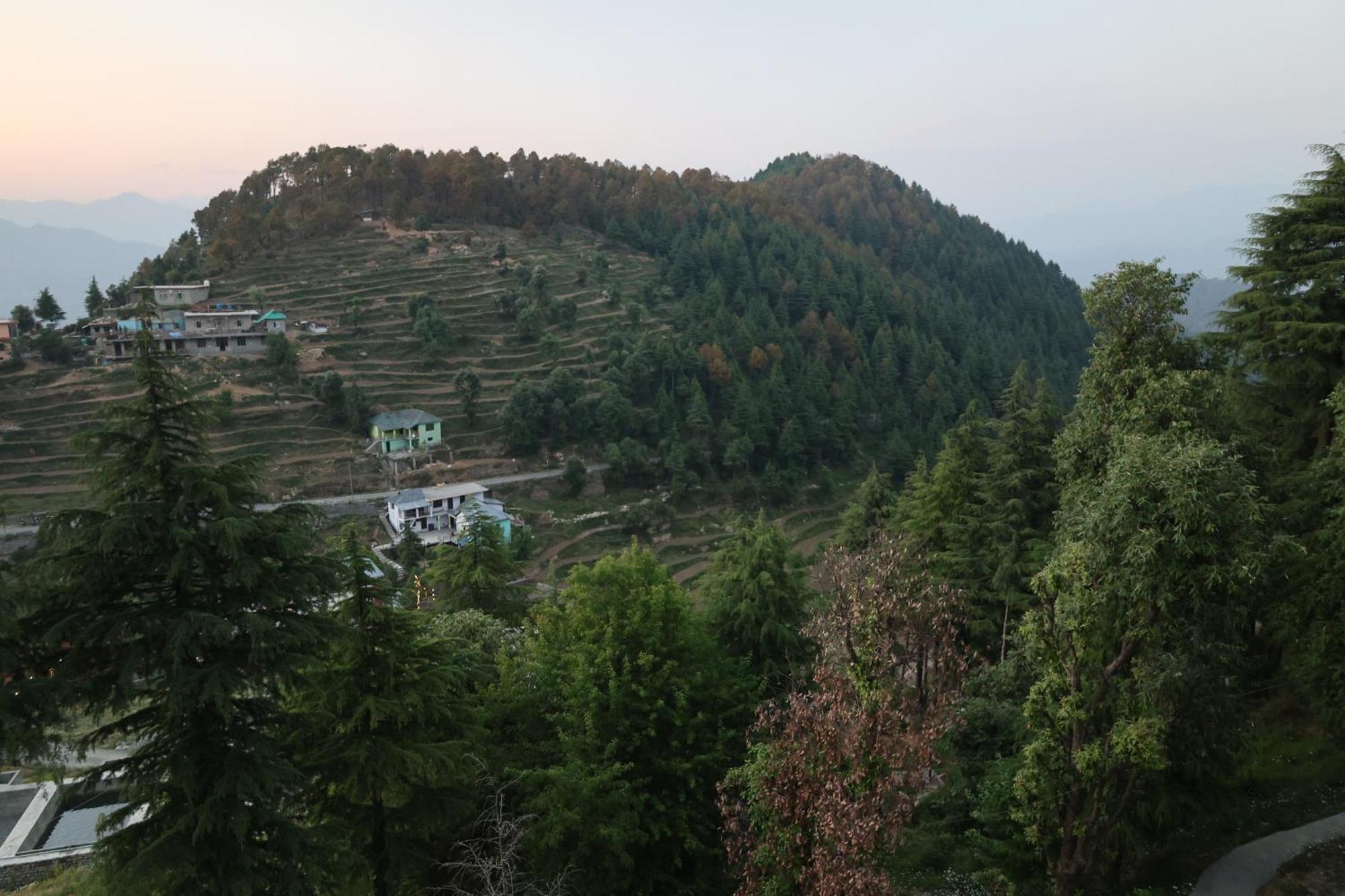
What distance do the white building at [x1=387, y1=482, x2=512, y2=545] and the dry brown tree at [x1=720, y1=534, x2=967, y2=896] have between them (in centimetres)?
3082

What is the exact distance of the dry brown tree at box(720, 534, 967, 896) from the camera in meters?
7.33

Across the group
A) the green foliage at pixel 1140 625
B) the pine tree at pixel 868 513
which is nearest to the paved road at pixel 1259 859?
the green foliage at pixel 1140 625

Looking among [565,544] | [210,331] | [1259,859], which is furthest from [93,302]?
[1259,859]

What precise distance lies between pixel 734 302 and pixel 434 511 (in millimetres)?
39385

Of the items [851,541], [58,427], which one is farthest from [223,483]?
[58,427]

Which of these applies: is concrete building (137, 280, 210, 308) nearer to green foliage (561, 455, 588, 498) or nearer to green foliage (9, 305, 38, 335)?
green foliage (9, 305, 38, 335)

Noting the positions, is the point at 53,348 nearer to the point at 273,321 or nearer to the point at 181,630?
the point at 273,321

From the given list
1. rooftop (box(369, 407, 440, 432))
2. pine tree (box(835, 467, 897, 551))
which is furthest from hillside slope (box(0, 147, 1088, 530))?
pine tree (box(835, 467, 897, 551))

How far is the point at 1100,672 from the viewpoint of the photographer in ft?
29.6

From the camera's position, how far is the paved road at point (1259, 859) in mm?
10172

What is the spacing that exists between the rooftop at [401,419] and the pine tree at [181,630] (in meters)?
39.2

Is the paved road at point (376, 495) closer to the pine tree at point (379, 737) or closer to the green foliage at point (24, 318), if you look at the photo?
the green foliage at point (24, 318)

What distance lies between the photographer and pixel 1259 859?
10609mm

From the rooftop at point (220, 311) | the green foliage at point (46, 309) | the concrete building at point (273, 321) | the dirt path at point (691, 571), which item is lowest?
the dirt path at point (691, 571)
